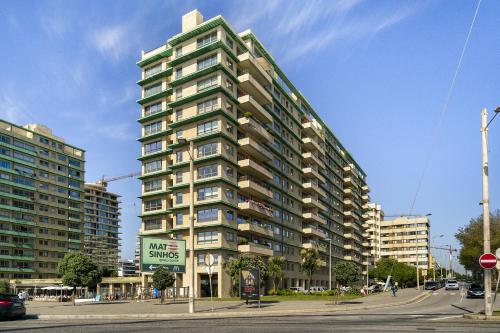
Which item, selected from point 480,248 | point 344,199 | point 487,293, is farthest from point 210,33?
point 344,199

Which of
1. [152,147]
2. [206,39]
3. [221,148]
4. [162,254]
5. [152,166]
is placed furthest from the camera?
[152,147]

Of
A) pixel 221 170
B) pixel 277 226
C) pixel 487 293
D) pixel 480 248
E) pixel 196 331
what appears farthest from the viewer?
pixel 277 226

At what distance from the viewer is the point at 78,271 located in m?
56.2

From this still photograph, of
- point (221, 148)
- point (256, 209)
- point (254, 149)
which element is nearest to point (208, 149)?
point (221, 148)

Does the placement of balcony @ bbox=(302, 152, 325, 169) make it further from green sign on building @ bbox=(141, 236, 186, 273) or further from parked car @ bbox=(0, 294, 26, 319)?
parked car @ bbox=(0, 294, 26, 319)

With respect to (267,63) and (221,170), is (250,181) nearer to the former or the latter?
(221,170)

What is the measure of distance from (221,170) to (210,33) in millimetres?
19958

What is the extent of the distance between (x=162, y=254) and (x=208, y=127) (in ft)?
118

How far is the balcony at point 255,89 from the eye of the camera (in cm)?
7144

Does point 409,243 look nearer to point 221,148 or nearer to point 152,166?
point 152,166

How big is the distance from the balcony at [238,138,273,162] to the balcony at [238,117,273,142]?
1.47 meters

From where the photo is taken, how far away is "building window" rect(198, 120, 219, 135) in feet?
222

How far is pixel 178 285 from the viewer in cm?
6956

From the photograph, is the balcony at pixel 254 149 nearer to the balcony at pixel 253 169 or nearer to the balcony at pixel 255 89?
the balcony at pixel 253 169
